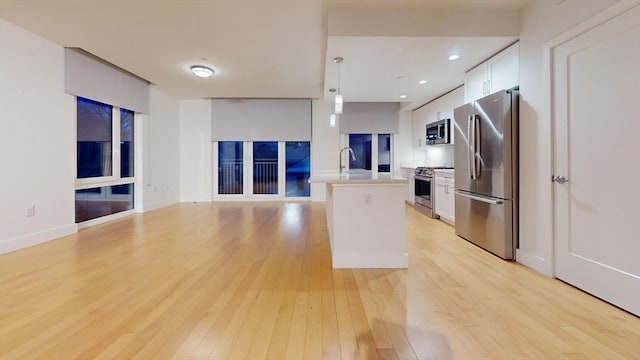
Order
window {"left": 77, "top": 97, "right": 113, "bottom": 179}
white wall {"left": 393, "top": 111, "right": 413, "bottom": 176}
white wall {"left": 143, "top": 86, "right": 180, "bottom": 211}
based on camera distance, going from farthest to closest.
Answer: white wall {"left": 393, "top": 111, "right": 413, "bottom": 176}
white wall {"left": 143, "top": 86, "right": 180, "bottom": 211}
window {"left": 77, "top": 97, "right": 113, "bottom": 179}

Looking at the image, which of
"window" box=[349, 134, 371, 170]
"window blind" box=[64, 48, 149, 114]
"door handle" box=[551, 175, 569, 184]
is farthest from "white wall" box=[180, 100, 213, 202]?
"door handle" box=[551, 175, 569, 184]

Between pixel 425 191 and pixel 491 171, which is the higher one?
pixel 491 171

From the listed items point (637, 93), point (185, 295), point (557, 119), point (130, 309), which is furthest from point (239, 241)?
point (637, 93)

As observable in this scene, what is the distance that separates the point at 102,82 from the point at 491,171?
578cm

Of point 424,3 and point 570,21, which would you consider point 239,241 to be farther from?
point 570,21

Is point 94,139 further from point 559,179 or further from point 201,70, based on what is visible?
point 559,179

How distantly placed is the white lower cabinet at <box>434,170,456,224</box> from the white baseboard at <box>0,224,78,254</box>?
224 inches

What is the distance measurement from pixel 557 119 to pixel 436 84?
258cm

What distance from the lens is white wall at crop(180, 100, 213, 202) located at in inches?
291

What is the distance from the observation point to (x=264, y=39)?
12.8ft

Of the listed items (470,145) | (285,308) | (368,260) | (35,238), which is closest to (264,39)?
(470,145)

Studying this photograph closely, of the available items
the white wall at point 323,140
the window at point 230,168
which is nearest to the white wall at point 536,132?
the white wall at point 323,140

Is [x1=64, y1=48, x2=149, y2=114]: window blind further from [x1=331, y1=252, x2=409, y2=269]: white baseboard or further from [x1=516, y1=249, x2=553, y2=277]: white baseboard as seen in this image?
[x1=516, y1=249, x2=553, y2=277]: white baseboard

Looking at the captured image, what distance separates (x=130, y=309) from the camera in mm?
2031
